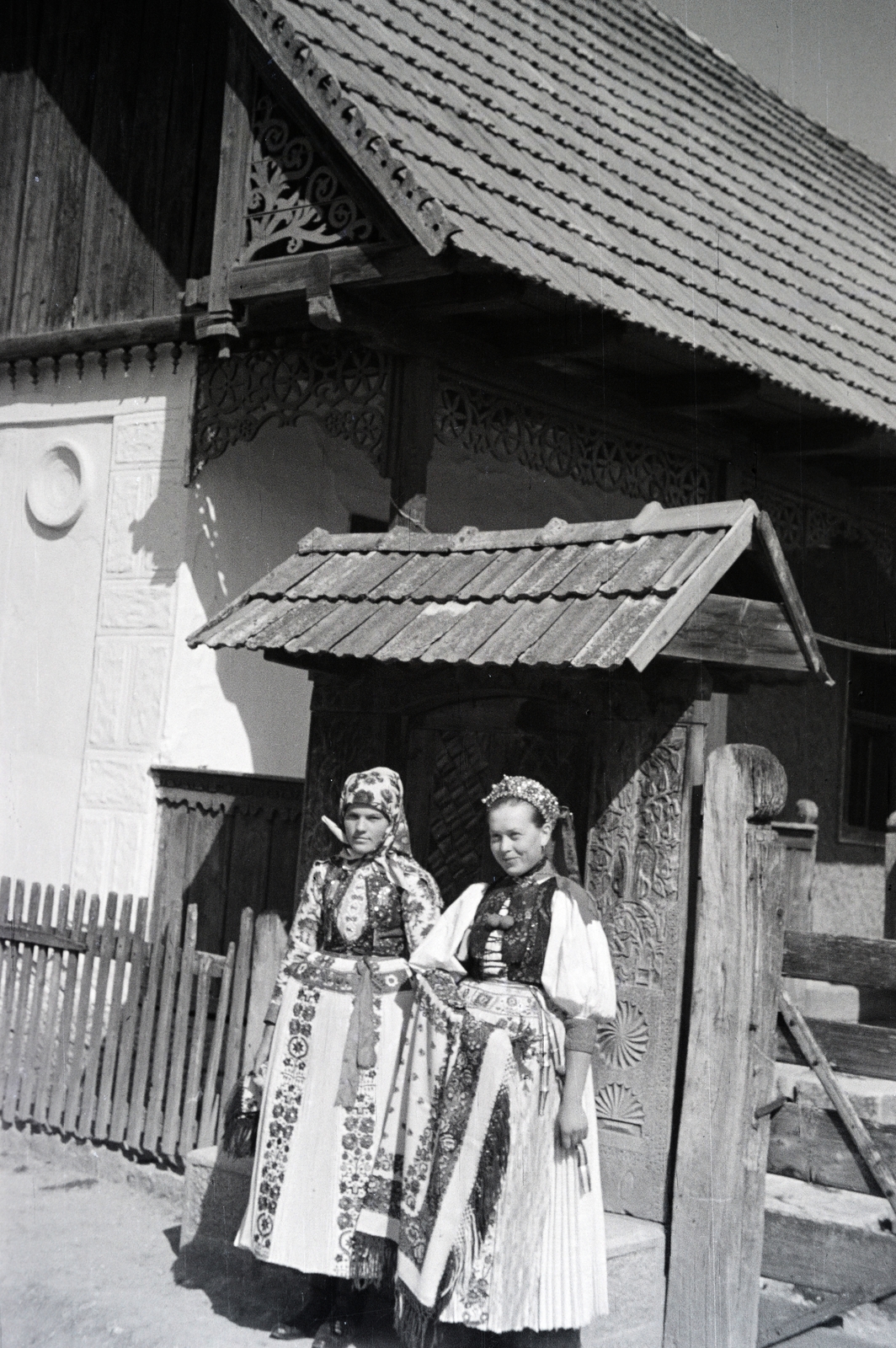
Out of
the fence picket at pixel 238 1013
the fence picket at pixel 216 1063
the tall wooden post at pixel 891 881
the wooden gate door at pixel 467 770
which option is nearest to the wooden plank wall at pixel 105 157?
the wooden gate door at pixel 467 770

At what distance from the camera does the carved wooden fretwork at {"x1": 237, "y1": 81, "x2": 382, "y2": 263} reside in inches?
277

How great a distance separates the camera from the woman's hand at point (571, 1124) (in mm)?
4570

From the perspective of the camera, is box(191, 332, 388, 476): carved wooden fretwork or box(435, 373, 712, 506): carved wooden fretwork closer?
box(191, 332, 388, 476): carved wooden fretwork

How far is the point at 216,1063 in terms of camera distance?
21.6ft

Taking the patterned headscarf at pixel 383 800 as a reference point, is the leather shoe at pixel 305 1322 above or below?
below

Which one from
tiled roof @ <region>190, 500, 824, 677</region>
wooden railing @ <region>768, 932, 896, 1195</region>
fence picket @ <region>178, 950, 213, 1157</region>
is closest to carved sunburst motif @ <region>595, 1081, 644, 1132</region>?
wooden railing @ <region>768, 932, 896, 1195</region>

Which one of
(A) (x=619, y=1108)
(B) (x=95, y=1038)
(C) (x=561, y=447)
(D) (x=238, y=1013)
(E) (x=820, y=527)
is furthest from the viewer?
(E) (x=820, y=527)

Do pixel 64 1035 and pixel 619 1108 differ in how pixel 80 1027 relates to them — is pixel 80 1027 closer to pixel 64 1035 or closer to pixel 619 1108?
pixel 64 1035

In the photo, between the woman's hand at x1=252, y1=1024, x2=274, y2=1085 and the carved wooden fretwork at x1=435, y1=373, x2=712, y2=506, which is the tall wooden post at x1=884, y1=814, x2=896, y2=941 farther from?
the woman's hand at x1=252, y1=1024, x2=274, y2=1085

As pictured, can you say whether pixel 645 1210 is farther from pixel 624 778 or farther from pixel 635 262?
pixel 635 262

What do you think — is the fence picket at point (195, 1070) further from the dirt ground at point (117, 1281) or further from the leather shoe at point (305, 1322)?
the leather shoe at point (305, 1322)

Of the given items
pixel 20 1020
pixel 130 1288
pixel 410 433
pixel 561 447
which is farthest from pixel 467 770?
pixel 20 1020

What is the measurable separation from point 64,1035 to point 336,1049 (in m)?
2.62

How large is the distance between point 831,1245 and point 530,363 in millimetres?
4579
